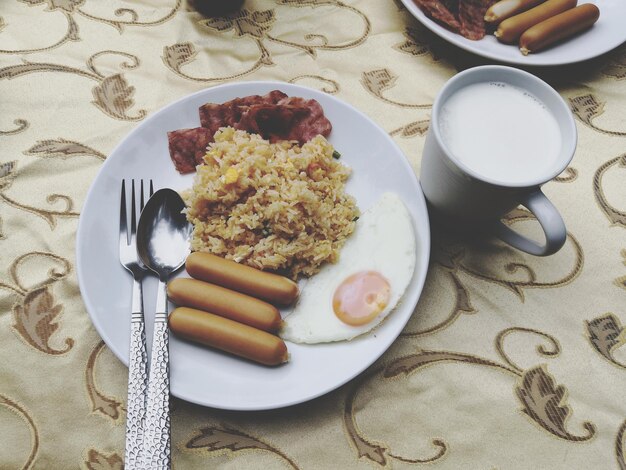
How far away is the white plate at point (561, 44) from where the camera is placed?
1.71m

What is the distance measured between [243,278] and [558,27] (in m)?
1.31

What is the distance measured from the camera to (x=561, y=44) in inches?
69.9

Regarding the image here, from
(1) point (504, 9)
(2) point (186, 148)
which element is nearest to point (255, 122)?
(2) point (186, 148)

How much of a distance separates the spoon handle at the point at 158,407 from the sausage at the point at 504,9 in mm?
1438

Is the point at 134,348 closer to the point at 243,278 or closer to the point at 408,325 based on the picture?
the point at 243,278

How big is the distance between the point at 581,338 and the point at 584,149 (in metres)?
0.64

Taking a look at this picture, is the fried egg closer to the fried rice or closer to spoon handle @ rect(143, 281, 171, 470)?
the fried rice

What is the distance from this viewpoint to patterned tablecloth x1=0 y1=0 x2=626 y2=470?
4.33 ft

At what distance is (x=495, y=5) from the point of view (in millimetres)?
1771

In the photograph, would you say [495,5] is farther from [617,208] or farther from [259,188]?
[259,188]

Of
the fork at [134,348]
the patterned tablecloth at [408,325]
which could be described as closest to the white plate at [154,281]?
the fork at [134,348]

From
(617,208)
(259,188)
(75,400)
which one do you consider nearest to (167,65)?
(259,188)

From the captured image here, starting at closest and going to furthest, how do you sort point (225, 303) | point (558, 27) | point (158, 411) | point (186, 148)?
1. point (158, 411)
2. point (225, 303)
3. point (186, 148)
4. point (558, 27)

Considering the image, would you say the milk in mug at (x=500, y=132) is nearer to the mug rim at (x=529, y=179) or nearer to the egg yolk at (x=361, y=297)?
the mug rim at (x=529, y=179)
